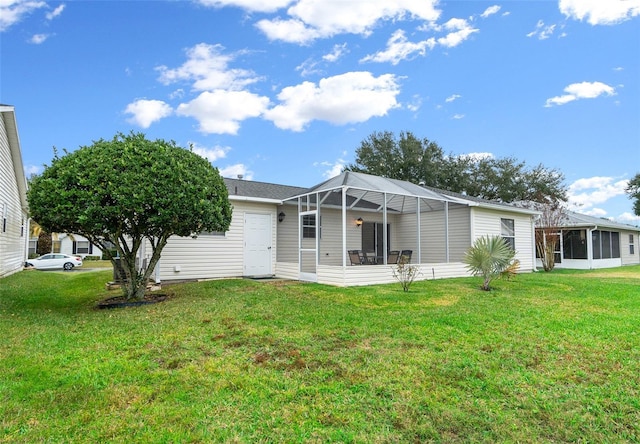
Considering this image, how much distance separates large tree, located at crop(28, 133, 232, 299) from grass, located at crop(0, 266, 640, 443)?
157 cm

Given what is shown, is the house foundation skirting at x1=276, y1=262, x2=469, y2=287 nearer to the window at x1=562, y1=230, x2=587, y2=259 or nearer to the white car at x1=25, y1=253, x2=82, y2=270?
the window at x1=562, y1=230, x2=587, y2=259

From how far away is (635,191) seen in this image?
27.9 m

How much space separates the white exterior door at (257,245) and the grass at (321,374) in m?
4.72

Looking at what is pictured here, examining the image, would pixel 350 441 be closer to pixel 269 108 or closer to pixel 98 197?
pixel 98 197

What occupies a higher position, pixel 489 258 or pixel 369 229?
pixel 369 229

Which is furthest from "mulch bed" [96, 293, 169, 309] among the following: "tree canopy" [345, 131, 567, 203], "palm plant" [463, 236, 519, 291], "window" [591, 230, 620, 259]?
"tree canopy" [345, 131, 567, 203]

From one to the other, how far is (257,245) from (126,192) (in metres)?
5.53

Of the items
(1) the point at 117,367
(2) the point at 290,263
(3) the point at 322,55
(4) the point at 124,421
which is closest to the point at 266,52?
(3) the point at 322,55

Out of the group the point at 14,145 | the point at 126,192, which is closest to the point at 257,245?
the point at 126,192

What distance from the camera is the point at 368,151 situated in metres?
30.0

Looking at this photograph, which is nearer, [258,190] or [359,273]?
[359,273]

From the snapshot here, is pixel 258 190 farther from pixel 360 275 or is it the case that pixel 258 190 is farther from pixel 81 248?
pixel 81 248

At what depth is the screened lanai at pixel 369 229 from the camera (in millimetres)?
10039

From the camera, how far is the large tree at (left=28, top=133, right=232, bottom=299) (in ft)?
19.8
